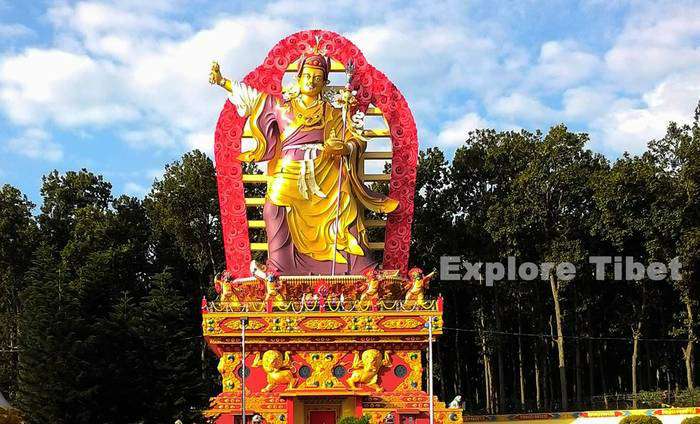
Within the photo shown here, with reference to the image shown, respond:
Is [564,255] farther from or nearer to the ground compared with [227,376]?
farther from the ground

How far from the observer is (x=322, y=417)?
81.1 ft

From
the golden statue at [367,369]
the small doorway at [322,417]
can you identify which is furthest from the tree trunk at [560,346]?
the small doorway at [322,417]

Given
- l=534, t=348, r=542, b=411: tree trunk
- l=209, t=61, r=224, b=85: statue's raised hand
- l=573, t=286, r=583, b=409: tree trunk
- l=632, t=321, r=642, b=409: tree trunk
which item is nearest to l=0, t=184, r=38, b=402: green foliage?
l=209, t=61, r=224, b=85: statue's raised hand

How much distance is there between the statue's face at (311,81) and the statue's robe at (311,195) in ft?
1.25

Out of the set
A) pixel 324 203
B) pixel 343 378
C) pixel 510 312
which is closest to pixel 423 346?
pixel 343 378

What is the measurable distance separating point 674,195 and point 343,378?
45.3 feet

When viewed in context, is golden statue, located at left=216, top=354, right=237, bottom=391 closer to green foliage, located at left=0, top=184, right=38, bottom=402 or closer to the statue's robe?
the statue's robe

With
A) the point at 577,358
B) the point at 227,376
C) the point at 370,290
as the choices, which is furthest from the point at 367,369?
the point at 577,358

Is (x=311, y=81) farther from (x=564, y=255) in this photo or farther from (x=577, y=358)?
(x=577, y=358)

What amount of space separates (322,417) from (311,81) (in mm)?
9874

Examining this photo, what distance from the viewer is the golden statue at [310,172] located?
2734 centimetres

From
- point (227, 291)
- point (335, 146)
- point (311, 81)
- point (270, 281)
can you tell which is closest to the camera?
point (270, 281)

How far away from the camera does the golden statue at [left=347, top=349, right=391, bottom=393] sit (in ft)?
80.8

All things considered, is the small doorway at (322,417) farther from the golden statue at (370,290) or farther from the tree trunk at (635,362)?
the tree trunk at (635,362)
